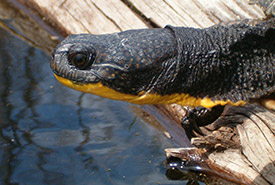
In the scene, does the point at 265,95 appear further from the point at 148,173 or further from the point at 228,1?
the point at 228,1

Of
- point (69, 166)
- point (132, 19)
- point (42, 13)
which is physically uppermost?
point (132, 19)

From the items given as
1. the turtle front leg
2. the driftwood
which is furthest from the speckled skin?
the driftwood

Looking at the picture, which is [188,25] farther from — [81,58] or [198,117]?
[81,58]

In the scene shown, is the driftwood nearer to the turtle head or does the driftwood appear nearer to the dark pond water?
the dark pond water

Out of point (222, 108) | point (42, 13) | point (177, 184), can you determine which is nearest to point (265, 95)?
point (222, 108)

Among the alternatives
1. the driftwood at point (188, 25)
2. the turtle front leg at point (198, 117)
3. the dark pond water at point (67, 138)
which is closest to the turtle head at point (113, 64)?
the turtle front leg at point (198, 117)
